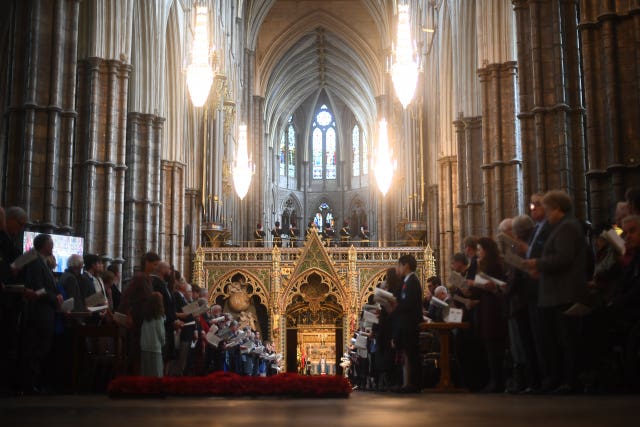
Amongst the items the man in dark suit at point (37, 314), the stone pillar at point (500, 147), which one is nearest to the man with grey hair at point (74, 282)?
the man in dark suit at point (37, 314)

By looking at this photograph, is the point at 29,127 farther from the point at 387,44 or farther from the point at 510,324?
→ the point at 387,44

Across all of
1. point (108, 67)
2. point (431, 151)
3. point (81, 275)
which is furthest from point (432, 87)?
point (81, 275)

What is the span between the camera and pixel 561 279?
262 inches

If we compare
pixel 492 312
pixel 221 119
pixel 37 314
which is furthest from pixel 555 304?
pixel 221 119

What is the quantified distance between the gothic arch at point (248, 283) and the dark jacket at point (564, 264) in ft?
64.7

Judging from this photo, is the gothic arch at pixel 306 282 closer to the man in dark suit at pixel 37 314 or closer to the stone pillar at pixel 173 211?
the stone pillar at pixel 173 211

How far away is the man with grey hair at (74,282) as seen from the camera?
32.0 feet

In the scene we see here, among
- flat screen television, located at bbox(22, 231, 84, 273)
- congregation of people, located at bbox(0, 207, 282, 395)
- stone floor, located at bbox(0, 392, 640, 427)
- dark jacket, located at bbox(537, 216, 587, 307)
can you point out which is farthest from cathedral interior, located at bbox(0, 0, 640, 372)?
stone floor, located at bbox(0, 392, 640, 427)

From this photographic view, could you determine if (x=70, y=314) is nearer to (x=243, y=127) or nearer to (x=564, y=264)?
(x=564, y=264)

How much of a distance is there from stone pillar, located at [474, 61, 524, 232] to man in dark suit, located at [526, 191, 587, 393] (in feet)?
36.0

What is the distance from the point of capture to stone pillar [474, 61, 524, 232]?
712 inches

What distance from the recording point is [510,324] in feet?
25.2

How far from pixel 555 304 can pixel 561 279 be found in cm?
21

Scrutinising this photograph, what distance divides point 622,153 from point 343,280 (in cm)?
1513
